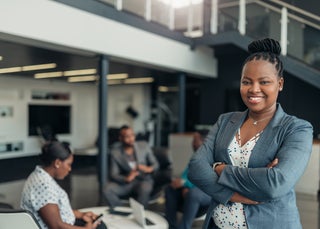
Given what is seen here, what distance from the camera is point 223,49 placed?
7.16 meters

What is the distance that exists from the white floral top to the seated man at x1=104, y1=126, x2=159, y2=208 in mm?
2611

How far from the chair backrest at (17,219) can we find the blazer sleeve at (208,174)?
899 millimetres

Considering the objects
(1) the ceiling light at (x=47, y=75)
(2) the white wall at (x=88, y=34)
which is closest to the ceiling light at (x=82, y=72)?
(1) the ceiling light at (x=47, y=75)

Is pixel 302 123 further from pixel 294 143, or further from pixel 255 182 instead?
pixel 255 182

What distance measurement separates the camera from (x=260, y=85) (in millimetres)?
1139

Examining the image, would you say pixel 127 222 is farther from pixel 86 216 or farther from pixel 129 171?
pixel 129 171

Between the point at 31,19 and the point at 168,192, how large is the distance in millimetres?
2769

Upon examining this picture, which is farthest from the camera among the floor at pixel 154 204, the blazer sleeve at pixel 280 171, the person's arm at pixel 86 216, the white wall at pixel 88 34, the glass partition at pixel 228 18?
the glass partition at pixel 228 18

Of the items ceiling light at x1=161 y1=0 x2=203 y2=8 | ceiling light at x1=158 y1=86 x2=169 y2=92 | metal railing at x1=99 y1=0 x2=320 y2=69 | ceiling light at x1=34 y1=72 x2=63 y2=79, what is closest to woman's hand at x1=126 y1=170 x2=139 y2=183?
metal railing at x1=99 y1=0 x2=320 y2=69

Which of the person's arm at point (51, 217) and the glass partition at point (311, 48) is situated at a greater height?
the glass partition at point (311, 48)

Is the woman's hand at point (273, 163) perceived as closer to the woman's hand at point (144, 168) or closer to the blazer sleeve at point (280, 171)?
the blazer sleeve at point (280, 171)

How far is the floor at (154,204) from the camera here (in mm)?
3762

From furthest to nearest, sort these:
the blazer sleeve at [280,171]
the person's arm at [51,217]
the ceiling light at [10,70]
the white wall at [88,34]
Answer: the ceiling light at [10,70] < the white wall at [88,34] < the person's arm at [51,217] < the blazer sleeve at [280,171]

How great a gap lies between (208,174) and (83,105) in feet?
31.0
